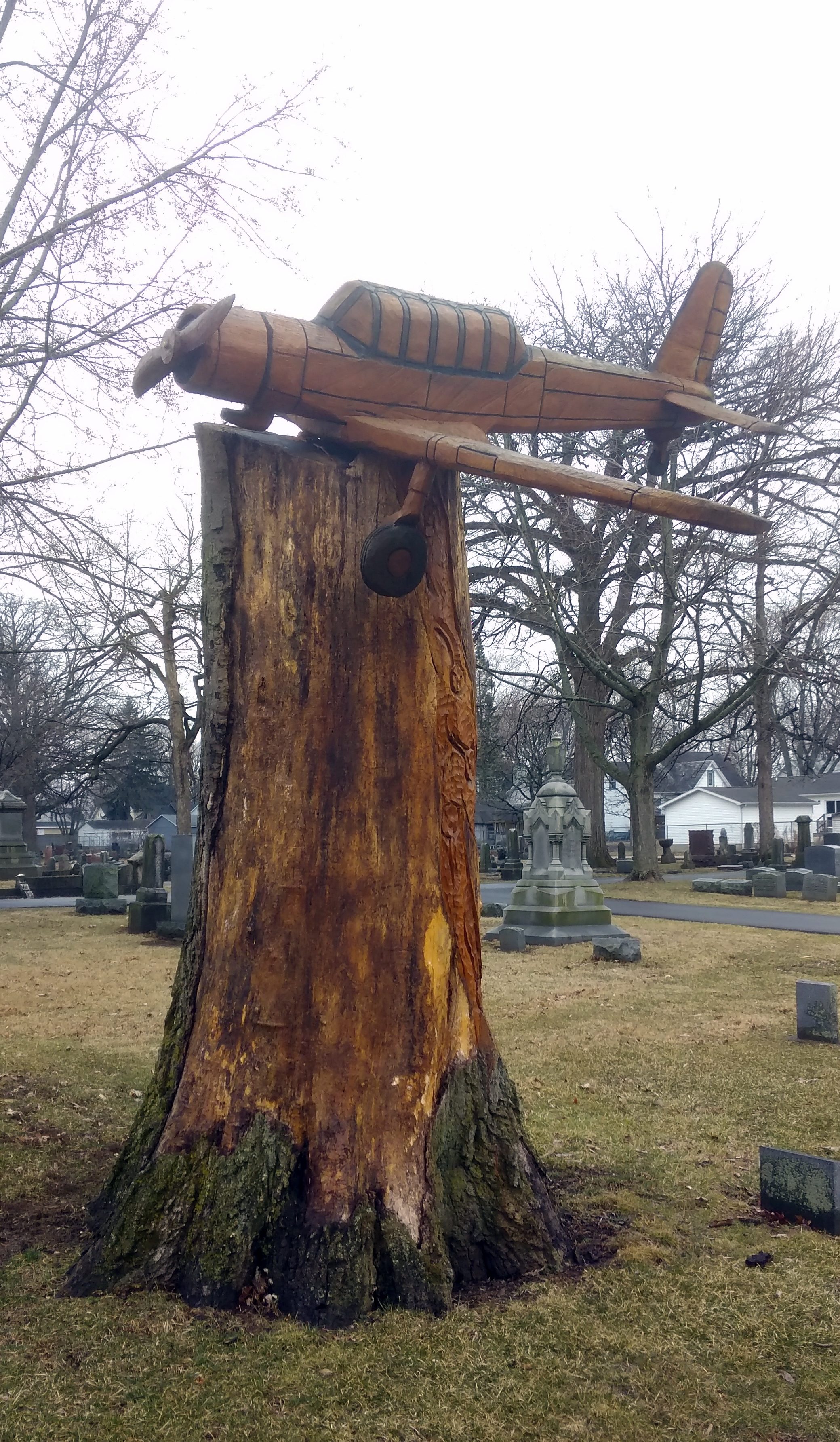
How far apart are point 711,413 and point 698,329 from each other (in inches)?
15.6

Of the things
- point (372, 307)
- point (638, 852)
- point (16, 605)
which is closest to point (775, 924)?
point (638, 852)

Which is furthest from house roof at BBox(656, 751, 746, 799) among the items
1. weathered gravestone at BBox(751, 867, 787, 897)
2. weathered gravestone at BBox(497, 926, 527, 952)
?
weathered gravestone at BBox(497, 926, 527, 952)

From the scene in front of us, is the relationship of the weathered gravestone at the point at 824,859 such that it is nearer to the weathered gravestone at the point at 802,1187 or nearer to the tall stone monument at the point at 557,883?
the tall stone monument at the point at 557,883

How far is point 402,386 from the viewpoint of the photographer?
393cm

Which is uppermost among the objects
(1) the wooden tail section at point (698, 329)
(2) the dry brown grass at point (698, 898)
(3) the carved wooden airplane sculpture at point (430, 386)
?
(1) the wooden tail section at point (698, 329)

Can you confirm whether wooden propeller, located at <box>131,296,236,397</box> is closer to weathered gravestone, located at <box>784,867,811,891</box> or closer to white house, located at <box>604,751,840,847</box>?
weathered gravestone, located at <box>784,867,811,891</box>

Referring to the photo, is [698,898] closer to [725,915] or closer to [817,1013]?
[725,915]

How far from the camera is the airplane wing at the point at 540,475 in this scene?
3.50m

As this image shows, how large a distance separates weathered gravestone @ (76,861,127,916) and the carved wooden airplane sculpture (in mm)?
16443

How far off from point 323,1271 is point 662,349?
149 inches

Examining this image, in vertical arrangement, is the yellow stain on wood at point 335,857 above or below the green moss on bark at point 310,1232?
above

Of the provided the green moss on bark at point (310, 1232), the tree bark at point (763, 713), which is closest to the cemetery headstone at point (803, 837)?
the tree bark at point (763, 713)

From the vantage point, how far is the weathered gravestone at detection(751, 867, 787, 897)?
21.2 metres

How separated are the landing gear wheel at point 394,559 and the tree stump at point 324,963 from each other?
0.37 metres
